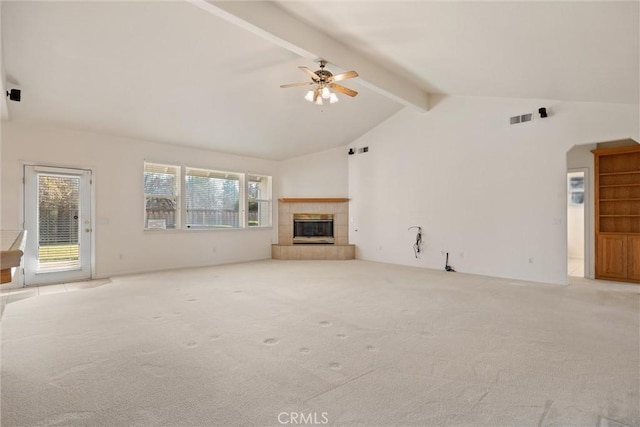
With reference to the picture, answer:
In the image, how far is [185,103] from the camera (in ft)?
17.4

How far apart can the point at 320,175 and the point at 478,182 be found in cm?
397

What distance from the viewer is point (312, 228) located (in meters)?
8.80

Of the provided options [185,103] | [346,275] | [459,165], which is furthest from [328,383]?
[459,165]

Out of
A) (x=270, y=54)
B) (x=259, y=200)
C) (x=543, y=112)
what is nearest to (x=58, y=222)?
(x=259, y=200)

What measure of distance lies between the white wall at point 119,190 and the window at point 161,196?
179mm

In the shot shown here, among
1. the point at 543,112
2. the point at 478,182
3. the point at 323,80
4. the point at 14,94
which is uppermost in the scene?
the point at 323,80

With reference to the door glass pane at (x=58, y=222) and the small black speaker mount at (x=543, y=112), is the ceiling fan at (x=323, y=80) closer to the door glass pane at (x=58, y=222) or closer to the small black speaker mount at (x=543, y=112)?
the small black speaker mount at (x=543, y=112)

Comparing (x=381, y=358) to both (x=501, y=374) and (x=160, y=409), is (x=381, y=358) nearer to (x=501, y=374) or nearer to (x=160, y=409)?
(x=501, y=374)

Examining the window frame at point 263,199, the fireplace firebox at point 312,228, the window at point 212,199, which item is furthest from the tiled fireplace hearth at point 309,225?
the window at point 212,199

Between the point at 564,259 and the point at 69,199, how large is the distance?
8.46m

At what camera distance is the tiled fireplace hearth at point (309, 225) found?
8.45 m

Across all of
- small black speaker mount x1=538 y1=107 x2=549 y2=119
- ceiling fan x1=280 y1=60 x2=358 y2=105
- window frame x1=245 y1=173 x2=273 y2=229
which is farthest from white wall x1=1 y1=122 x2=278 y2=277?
small black speaker mount x1=538 y1=107 x2=549 y2=119

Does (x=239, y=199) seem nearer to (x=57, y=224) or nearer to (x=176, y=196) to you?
(x=176, y=196)

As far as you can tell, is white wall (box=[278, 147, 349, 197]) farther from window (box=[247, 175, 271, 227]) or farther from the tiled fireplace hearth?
window (box=[247, 175, 271, 227])
